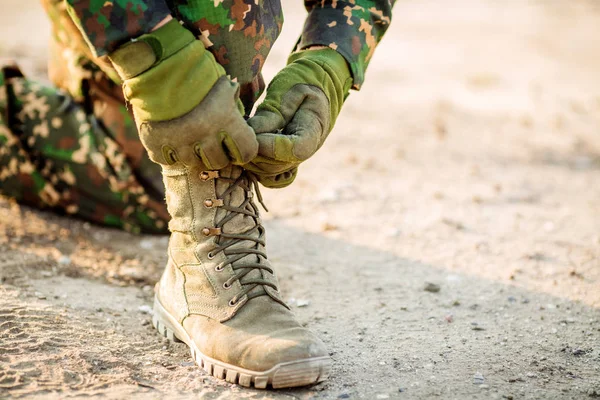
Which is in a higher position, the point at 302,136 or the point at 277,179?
the point at 302,136

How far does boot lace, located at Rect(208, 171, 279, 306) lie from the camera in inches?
66.1

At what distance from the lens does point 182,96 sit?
1492mm

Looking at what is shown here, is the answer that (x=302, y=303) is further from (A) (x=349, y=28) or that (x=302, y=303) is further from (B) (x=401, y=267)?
(A) (x=349, y=28)

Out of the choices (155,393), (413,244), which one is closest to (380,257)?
(413,244)

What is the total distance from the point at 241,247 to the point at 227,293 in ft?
0.42

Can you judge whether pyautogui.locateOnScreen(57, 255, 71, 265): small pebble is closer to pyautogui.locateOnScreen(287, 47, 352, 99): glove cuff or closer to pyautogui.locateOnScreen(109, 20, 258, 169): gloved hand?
pyautogui.locateOnScreen(109, 20, 258, 169): gloved hand

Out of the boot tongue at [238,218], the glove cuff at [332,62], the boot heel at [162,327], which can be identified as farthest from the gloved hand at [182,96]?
the boot heel at [162,327]

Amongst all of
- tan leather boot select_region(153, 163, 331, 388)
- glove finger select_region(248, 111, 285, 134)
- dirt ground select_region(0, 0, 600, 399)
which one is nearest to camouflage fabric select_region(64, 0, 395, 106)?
glove finger select_region(248, 111, 285, 134)

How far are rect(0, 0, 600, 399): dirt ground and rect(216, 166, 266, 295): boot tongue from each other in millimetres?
290

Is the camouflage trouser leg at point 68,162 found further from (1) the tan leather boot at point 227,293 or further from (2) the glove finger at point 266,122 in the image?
(2) the glove finger at point 266,122

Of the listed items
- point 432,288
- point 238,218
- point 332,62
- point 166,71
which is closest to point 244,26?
point 332,62

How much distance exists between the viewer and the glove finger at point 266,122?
161 centimetres

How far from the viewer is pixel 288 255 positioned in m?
2.48

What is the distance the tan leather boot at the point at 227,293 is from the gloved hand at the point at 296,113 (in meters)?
0.13
